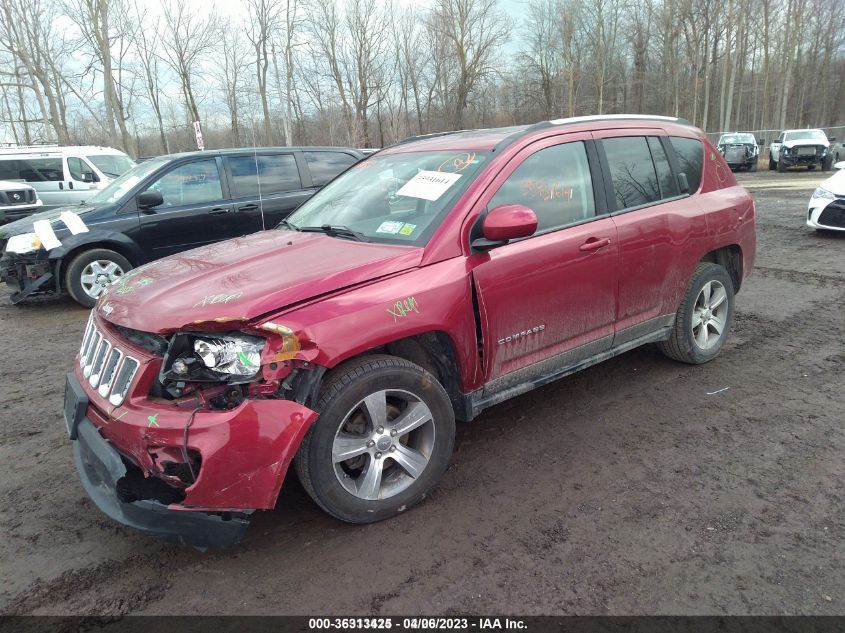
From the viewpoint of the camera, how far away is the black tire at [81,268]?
6.96 meters

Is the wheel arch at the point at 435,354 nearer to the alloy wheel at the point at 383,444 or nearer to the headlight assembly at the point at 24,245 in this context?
the alloy wheel at the point at 383,444

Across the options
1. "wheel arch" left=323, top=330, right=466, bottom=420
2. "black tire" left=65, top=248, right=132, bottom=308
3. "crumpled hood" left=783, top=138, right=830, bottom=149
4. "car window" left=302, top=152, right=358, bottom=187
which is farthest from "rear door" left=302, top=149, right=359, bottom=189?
"crumpled hood" left=783, top=138, right=830, bottom=149

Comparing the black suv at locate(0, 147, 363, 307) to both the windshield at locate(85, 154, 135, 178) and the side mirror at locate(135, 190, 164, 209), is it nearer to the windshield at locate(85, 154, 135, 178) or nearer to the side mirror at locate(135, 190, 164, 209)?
the side mirror at locate(135, 190, 164, 209)

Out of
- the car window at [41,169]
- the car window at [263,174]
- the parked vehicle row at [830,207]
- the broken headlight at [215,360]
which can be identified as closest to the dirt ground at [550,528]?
the broken headlight at [215,360]

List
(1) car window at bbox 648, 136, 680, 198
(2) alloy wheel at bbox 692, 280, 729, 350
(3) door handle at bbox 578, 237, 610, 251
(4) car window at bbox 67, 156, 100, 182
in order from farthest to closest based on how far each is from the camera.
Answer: (4) car window at bbox 67, 156, 100, 182 < (2) alloy wheel at bbox 692, 280, 729, 350 < (1) car window at bbox 648, 136, 680, 198 < (3) door handle at bbox 578, 237, 610, 251

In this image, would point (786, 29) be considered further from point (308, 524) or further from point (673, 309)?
point (308, 524)

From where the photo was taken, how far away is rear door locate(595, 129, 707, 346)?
3.70m

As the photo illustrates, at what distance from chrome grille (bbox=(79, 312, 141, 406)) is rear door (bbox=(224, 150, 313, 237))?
4.60 metres

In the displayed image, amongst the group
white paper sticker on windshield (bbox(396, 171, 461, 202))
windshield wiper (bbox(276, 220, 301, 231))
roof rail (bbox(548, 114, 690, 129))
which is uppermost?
roof rail (bbox(548, 114, 690, 129))

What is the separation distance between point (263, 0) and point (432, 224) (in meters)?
32.8

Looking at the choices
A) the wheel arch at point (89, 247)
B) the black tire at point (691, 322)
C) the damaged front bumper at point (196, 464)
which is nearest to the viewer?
the damaged front bumper at point (196, 464)

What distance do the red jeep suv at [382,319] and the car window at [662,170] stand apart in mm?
17

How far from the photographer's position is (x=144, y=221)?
7.07m

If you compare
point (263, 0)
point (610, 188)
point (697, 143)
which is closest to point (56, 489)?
point (610, 188)
